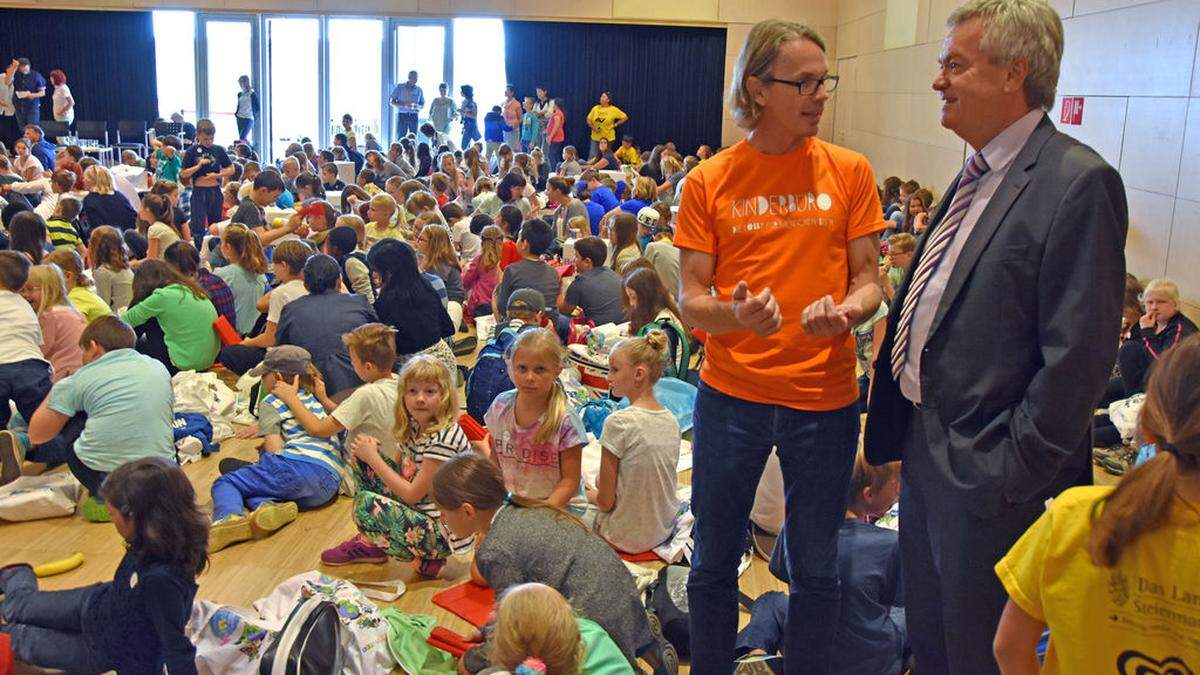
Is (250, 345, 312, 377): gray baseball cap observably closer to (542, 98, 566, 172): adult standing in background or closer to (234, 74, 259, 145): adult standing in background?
(542, 98, 566, 172): adult standing in background

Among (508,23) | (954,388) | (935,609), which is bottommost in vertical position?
(935,609)

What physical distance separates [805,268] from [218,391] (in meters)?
4.16

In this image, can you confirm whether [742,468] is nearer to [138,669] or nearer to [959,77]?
[959,77]

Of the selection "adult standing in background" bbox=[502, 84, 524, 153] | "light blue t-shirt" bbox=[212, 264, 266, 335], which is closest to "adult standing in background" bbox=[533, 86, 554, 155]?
"adult standing in background" bbox=[502, 84, 524, 153]

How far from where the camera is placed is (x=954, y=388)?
1818mm

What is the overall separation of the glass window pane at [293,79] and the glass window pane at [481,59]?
8.60ft

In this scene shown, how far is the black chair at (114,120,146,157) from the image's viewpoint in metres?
18.2

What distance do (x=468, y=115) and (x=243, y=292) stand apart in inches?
497

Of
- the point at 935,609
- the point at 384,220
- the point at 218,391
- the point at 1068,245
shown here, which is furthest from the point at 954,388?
the point at 384,220

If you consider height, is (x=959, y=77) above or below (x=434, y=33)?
below

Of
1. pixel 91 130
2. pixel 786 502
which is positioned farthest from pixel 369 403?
pixel 91 130

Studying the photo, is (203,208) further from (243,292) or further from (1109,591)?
(1109,591)

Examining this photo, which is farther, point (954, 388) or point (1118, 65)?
point (1118, 65)

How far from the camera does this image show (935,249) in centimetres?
192
